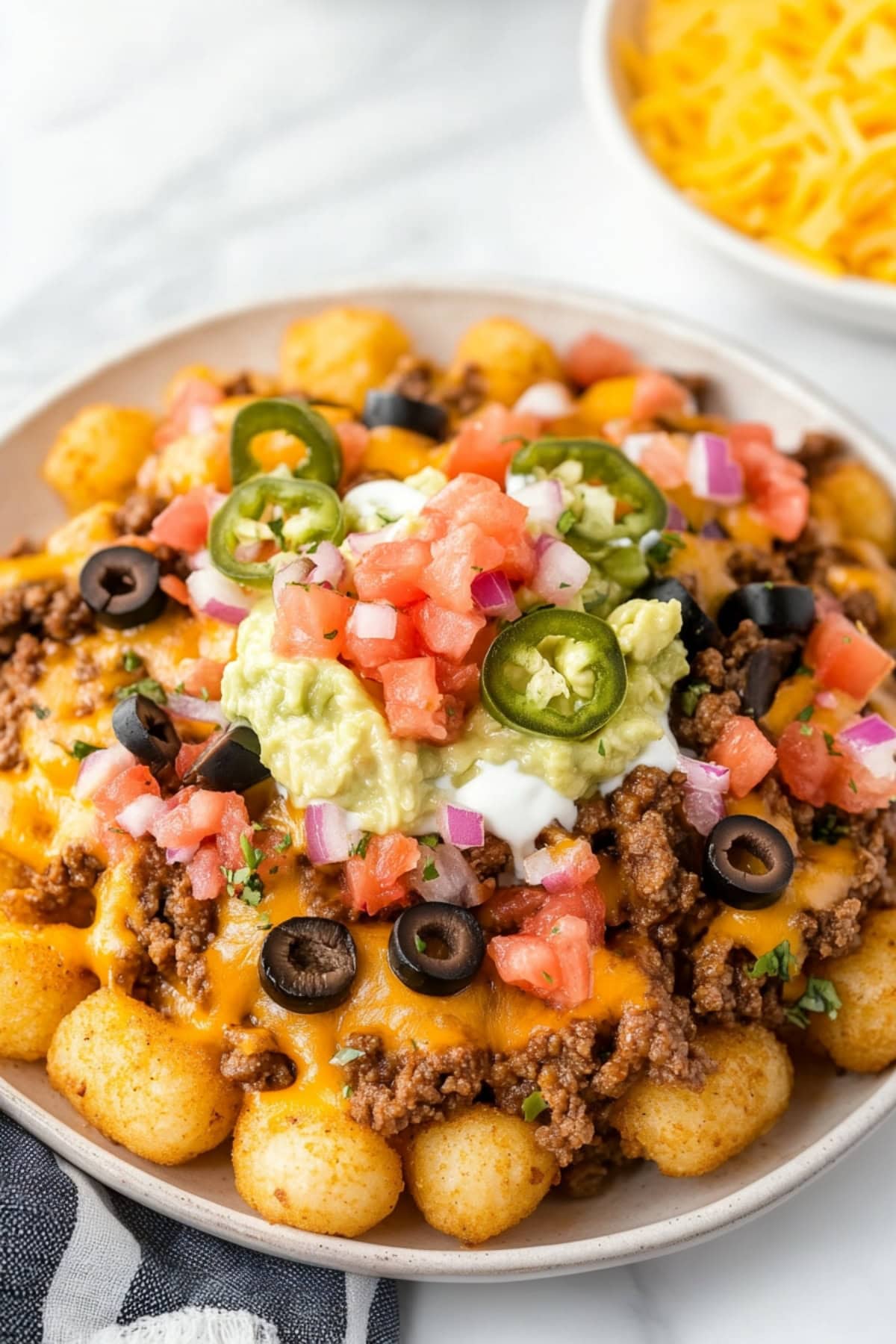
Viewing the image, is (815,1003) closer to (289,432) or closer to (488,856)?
(488,856)

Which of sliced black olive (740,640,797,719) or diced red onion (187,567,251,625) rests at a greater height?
diced red onion (187,567,251,625)

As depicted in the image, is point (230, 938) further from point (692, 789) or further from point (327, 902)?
point (692, 789)

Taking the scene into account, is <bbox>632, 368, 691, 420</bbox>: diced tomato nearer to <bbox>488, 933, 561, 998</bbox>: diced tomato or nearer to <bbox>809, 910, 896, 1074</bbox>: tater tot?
<bbox>809, 910, 896, 1074</bbox>: tater tot

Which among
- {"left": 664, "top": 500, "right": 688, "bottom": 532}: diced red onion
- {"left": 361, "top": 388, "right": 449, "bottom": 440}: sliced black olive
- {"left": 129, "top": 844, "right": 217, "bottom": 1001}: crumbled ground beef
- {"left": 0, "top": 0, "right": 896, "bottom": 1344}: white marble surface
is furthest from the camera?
{"left": 0, "top": 0, "right": 896, "bottom": 1344}: white marble surface

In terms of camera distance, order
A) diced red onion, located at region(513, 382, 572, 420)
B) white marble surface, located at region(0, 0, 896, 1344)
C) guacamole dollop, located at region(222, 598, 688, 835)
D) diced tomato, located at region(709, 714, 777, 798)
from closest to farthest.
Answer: guacamole dollop, located at region(222, 598, 688, 835), diced tomato, located at region(709, 714, 777, 798), diced red onion, located at region(513, 382, 572, 420), white marble surface, located at region(0, 0, 896, 1344)

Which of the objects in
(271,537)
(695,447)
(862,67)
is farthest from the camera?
(862,67)

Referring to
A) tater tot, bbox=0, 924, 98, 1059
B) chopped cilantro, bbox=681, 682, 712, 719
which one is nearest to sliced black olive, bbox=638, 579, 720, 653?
chopped cilantro, bbox=681, 682, 712, 719

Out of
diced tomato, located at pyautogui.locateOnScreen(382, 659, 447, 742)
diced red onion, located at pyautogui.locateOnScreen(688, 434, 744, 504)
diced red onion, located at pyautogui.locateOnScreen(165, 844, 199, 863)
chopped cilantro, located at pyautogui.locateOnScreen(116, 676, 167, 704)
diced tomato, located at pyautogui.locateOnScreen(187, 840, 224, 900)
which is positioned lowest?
diced tomato, located at pyautogui.locateOnScreen(187, 840, 224, 900)

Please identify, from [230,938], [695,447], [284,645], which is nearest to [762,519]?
[695,447]

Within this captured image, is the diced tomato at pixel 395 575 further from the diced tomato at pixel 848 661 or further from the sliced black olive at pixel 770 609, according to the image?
the diced tomato at pixel 848 661
